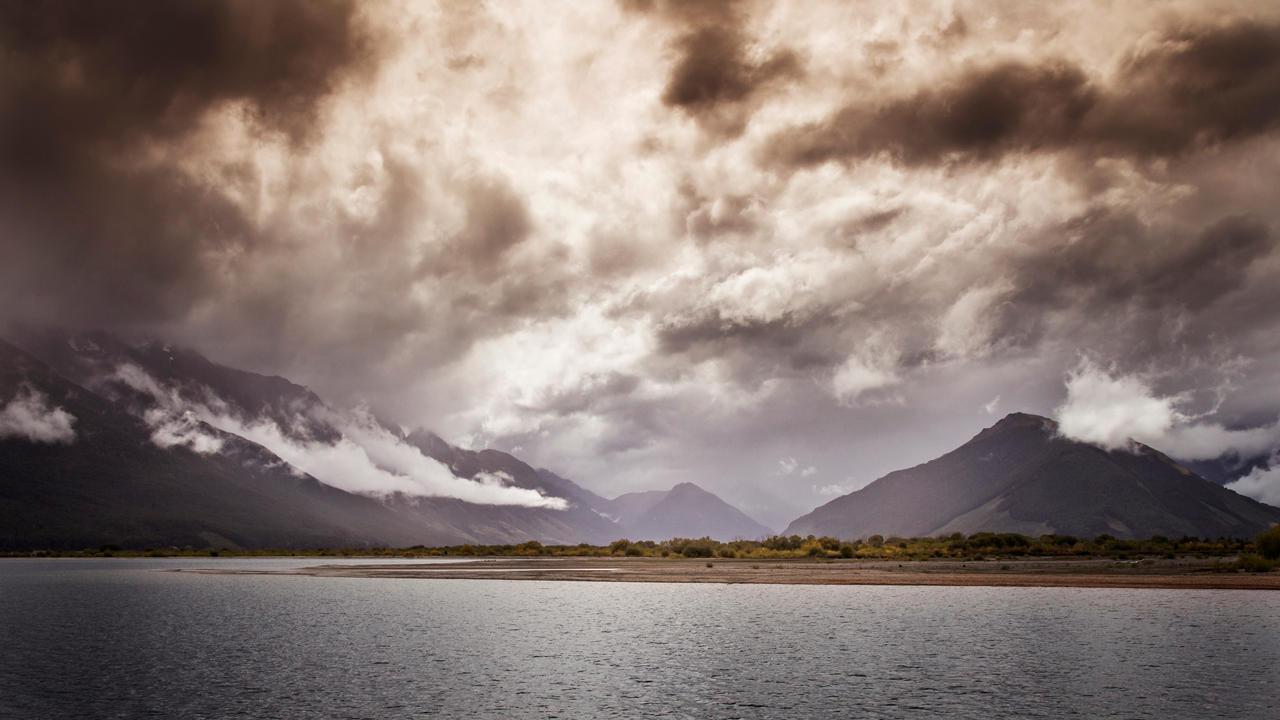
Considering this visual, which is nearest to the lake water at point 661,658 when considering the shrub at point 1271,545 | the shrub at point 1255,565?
the shrub at point 1255,565

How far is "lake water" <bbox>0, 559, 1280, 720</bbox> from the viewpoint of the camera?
105ft

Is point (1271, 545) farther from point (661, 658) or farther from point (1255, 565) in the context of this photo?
point (661, 658)

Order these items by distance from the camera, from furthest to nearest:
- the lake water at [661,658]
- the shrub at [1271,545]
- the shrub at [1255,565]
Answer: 1. the shrub at [1271,545]
2. the shrub at [1255,565]
3. the lake water at [661,658]

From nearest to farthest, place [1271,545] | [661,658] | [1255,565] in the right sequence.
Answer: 1. [661,658]
2. [1255,565]
3. [1271,545]

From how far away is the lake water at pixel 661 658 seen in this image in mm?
32094

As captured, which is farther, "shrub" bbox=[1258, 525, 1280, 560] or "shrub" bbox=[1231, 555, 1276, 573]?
"shrub" bbox=[1258, 525, 1280, 560]

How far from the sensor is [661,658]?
44.2 meters

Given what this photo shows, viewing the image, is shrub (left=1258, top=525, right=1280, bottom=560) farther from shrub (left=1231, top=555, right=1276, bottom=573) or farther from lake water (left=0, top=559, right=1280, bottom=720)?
lake water (left=0, top=559, right=1280, bottom=720)

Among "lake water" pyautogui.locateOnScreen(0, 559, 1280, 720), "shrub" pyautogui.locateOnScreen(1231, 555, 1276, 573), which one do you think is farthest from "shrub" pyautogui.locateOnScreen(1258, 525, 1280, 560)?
"lake water" pyautogui.locateOnScreen(0, 559, 1280, 720)

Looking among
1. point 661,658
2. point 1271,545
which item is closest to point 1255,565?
point 1271,545

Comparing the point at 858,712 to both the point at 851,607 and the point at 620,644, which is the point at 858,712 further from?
the point at 851,607

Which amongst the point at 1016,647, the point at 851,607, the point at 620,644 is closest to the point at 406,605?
the point at 620,644

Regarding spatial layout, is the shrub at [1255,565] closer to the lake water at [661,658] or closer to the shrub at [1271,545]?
the shrub at [1271,545]

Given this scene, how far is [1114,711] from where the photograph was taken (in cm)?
2997
